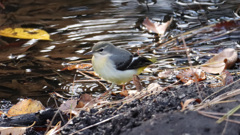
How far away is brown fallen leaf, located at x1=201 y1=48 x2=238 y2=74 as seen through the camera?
207 inches

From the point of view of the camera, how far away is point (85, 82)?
551 cm

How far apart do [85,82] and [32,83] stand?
0.80m

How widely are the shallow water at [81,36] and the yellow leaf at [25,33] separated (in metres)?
0.16

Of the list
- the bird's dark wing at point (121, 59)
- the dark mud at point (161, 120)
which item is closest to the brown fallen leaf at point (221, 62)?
the bird's dark wing at point (121, 59)

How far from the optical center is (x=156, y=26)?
24.5ft

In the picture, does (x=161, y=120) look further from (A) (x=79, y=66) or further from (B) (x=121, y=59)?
(A) (x=79, y=66)

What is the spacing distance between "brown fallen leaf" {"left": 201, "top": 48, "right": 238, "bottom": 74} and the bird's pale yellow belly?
1228mm

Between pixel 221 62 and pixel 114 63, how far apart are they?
64.4 inches

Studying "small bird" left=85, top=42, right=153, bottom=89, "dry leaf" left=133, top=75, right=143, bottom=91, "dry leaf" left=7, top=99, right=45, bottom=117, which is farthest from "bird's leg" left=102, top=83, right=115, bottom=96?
"dry leaf" left=7, top=99, right=45, bottom=117

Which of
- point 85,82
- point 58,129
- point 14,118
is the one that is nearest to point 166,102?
point 58,129

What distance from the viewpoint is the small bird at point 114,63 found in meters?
4.95

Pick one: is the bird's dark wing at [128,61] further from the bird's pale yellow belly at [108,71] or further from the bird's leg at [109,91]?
the bird's leg at [109,91]

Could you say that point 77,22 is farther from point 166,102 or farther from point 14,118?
point 166,102

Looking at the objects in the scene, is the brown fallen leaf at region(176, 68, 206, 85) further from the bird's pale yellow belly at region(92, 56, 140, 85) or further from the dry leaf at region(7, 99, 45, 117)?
the dry leaf at region(7, 99, 45, 117)
